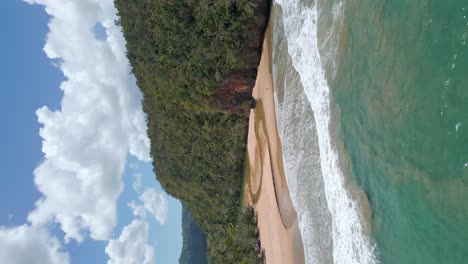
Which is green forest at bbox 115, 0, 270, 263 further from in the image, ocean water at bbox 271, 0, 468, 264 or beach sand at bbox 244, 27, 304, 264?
ocean water at bbox 271, 0, 468, 264

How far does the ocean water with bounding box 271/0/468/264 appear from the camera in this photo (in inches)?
344

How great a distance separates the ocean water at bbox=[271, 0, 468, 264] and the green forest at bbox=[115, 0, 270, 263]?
6.07 m

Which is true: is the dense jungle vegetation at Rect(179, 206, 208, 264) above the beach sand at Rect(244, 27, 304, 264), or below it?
above

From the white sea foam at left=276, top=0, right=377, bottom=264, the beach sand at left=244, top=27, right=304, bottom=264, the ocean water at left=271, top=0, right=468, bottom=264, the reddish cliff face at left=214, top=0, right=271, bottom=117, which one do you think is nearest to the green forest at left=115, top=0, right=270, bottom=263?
the reddish cliff face at left=214, top=0, right=271, bottom=117

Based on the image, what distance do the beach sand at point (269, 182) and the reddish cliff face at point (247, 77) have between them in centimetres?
46

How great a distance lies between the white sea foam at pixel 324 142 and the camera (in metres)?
12.3

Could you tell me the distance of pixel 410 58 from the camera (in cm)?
992

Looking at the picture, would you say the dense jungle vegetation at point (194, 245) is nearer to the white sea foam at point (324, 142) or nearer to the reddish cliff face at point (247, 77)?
the reddish cliff face at point (247, 77)

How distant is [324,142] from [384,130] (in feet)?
12.8

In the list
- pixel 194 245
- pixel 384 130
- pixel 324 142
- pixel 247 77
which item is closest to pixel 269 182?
pixel 247 77

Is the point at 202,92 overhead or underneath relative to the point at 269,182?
overhead

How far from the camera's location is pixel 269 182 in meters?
23.8

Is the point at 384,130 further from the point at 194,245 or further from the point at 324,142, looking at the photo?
the point at 194,245

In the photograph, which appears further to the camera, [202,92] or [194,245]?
[194,245]
